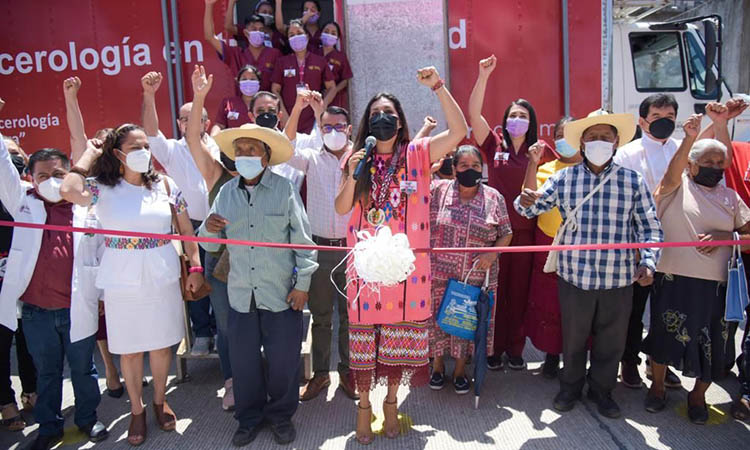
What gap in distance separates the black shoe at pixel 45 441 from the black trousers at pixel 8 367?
538mm

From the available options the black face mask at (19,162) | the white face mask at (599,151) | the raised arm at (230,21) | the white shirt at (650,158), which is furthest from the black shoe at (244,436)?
the raised arm at (230,21)

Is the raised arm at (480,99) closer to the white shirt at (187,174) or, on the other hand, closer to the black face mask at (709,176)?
the black face mask at (709,176)

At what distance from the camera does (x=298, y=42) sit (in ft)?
16.1

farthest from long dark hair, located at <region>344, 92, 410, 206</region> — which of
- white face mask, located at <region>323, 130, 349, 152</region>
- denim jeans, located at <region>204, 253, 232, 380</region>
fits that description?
denim jeans, located at <region>204, 253, 232, 380</region>

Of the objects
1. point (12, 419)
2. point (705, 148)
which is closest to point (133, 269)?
point (12, 419)

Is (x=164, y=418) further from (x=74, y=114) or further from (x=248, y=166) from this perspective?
(x=74, y=114)

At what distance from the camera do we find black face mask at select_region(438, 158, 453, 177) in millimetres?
4649

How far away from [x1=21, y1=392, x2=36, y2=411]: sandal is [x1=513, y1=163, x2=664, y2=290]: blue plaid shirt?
3.85 metres

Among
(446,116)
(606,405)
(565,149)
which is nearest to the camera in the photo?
(446,116)

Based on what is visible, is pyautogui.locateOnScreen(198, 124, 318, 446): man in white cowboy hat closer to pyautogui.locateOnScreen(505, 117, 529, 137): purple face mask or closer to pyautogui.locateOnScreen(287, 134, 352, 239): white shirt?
pyautogui.locateOnScreen(287, 134, 352, 239): white shirt

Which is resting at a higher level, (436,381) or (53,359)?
(53,359)

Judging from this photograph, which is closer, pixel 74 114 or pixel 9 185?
pixel 9 185

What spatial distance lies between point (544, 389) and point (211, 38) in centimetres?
429

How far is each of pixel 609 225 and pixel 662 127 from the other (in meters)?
0.99
